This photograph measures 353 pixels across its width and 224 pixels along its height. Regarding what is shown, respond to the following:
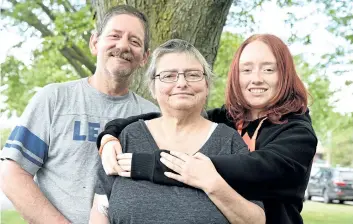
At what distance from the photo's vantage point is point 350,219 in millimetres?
17812

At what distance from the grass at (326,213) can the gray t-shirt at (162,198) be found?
1438 centimetres

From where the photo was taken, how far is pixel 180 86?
2.83 metres

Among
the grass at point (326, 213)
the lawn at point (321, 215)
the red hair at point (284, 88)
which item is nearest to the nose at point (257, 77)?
the red hair at point (284, 88)

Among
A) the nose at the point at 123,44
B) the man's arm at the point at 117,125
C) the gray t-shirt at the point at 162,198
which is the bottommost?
the gray t-shirt at the point at 162,198

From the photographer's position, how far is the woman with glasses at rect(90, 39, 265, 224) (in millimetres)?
2643

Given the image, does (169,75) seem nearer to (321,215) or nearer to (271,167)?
(271,167)

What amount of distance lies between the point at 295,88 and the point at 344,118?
12.6m

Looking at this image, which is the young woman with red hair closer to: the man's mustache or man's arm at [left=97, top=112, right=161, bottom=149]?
man's arm at [left=97, top=112, right=161, bottom=149]

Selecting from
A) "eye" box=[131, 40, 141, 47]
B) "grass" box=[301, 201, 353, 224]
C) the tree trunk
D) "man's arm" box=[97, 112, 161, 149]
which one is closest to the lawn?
"grass" box=[301, 201, 353, 224]

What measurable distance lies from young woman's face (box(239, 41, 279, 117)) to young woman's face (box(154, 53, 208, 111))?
1.31ft

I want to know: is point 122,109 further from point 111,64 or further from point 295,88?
point 295,88

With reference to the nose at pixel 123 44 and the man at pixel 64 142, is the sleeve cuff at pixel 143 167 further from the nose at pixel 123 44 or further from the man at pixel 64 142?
the nose at pixel 123 44

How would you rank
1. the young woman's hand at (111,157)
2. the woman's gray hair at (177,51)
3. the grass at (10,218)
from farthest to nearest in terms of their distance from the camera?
1. the grass at (10,218)
2. the woman's gray hair at (177,51)
3. the young woman's hand at (111,157)

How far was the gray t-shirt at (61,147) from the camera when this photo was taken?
3227 mm
